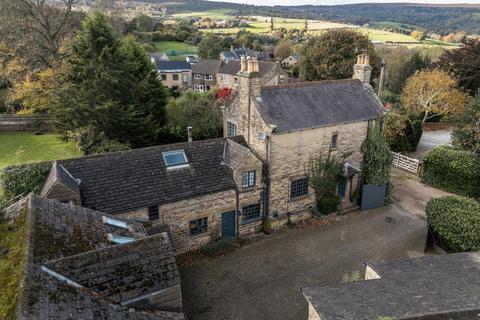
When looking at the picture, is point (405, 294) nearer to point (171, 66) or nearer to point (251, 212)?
point (251, 212)

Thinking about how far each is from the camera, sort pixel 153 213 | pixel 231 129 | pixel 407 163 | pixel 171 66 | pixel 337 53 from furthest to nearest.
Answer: pixel 171 66, pixel 337 53, pixel 407 163, pixel 231 129, pixel 153 213

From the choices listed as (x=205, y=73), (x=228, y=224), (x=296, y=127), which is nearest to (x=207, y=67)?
(x=205, y=73)

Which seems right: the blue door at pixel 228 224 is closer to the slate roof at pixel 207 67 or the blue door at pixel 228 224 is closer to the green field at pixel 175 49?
the slate roof at pixel 207 67

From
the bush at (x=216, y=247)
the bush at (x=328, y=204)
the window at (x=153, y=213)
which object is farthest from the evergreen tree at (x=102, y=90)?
the bush at (x=328, y=204)

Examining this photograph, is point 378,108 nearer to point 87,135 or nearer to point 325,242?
point 325,242

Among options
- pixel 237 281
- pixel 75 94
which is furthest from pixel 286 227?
pixel 75 94

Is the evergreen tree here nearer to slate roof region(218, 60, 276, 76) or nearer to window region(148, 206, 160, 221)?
window region(148, 206, 160, 221)

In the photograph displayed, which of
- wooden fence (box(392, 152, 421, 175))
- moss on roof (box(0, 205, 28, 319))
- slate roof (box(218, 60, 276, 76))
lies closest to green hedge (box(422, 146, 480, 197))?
wooden fence (box(392, 152, 421, 175))
